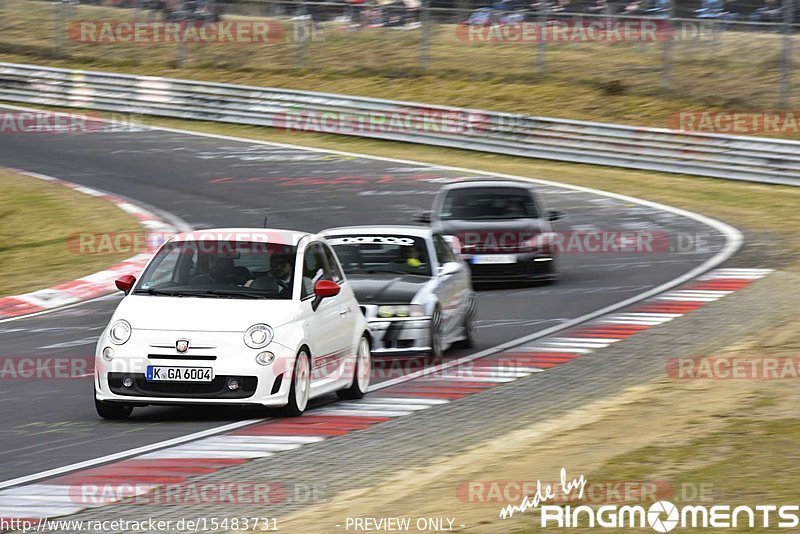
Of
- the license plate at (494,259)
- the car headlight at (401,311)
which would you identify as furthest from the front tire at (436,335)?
the license plate at (494,259)

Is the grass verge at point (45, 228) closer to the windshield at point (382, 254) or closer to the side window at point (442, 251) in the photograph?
the windshield at point (382, 254)

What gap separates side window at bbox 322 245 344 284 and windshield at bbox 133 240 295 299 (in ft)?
2.01

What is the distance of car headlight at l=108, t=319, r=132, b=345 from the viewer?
1057cm

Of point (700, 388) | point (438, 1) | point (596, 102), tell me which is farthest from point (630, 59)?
point (700, 388)

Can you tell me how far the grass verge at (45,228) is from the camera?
19.8 metres

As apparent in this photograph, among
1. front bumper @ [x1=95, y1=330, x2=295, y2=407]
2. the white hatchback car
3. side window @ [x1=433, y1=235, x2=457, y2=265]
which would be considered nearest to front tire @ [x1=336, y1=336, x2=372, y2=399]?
the white hatchback car

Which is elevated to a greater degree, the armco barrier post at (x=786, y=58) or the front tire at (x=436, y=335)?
the armco barrier post at (x=786, y=58)

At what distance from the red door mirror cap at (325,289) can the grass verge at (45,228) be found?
28.0ft

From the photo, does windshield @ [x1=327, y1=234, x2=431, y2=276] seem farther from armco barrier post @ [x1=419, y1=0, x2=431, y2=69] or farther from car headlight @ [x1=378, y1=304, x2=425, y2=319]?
armco barrier post @ [x1=419, y1=0, x2=431, y2=69]

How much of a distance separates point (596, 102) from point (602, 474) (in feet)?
90.1

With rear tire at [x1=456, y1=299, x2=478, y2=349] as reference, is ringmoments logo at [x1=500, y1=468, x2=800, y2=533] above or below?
above

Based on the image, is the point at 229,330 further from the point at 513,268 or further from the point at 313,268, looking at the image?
the point at 513,268

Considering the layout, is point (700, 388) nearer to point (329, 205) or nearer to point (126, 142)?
point (329, 205)

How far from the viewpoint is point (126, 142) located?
33.3 metres
